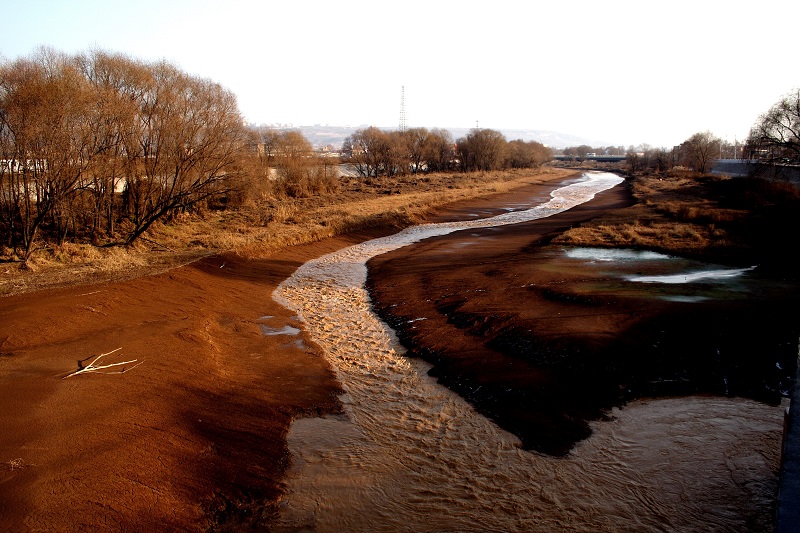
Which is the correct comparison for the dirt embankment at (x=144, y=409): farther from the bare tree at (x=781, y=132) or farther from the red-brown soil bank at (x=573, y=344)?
the bare tree at (x=781, y=132)

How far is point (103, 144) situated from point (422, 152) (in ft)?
229

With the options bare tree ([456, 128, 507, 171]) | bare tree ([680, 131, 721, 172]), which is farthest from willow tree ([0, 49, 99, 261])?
bare tree ([680, 131, 721, 172])

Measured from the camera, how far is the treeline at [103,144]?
1844cm

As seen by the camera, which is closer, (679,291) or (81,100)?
(679,291)

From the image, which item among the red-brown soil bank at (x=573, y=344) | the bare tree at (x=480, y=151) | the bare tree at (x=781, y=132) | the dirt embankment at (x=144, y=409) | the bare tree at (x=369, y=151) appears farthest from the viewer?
the bare tree at (x=480, y=151)

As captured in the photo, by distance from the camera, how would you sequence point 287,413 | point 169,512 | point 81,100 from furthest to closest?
1. point 81,100
2. point 287,413
3. point 169,512

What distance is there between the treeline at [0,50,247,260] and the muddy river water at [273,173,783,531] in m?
15.4

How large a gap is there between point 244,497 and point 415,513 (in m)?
2.54

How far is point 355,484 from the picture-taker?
802 cm

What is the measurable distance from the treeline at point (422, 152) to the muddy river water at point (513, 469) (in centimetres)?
6686

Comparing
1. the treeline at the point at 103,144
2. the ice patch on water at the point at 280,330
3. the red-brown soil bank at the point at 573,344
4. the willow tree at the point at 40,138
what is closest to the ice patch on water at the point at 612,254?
the red-brown soil bank at the point at 573,344

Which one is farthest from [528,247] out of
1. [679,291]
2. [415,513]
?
[415,513]

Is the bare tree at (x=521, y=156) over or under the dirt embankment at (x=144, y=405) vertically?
over

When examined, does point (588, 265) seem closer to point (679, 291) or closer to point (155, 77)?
point (679, 291)
